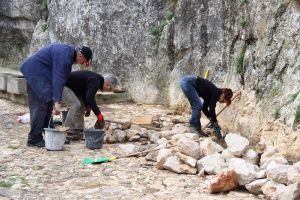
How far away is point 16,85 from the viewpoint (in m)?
10.9

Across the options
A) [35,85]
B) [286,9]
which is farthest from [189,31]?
[35,85]

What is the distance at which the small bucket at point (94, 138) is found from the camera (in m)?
7.04

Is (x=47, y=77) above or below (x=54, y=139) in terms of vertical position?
above

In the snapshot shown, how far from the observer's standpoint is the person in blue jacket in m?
6.73

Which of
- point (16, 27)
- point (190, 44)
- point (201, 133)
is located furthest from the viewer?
point (16, 27)

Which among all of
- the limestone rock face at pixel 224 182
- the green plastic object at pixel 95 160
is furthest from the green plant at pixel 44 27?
the limestone rock face at pixel 224 182

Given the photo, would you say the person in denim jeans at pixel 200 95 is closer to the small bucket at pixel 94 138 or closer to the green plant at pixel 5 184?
the small bucket at pixel 94 138

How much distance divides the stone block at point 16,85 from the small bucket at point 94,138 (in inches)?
166

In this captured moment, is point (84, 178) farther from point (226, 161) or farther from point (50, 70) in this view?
point (50, 70)

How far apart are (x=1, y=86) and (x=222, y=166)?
281 inches

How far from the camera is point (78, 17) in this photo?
42.5 ft

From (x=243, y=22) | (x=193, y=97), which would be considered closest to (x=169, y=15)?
(x=243, y=22)

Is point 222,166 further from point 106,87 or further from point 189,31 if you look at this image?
point 189,31

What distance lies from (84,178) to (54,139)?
131 centimetres
